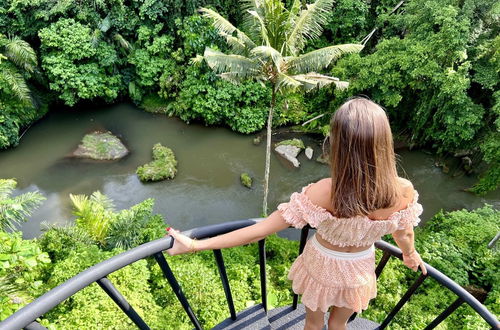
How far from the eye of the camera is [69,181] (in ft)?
35.5

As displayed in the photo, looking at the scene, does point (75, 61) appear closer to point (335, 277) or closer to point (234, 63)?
point (234, 63)

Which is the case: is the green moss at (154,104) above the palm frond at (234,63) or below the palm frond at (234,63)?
below

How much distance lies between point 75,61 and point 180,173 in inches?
229

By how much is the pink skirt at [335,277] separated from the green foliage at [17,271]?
69.1 inches

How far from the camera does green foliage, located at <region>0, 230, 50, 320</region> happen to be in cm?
218

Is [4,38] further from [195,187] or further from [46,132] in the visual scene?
[195,187]

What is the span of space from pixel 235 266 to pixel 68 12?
1122 cm

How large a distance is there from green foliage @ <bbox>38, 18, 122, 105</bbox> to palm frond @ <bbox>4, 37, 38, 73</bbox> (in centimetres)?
45

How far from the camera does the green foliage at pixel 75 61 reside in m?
11.6

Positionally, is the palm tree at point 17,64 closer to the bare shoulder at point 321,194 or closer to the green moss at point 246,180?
the green moss at point 246,180

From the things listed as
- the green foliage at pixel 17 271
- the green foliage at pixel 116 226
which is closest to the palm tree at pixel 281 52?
the green foliage at pixel 116 226

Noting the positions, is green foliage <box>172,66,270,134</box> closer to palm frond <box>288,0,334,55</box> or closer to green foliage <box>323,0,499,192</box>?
green foliage <box>323,0,499,192</box>

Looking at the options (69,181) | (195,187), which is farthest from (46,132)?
(195,187)

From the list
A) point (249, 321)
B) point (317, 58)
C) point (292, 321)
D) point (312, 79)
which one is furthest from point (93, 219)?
point (292, 321)
